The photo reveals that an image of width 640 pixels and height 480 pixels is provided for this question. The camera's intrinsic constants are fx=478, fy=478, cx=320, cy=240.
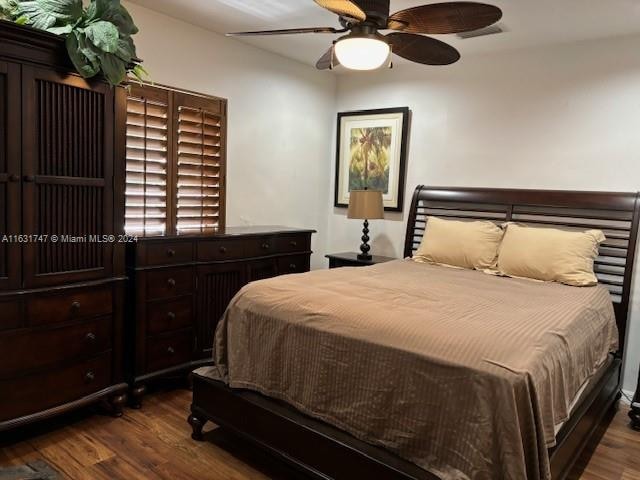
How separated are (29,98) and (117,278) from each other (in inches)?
40.6

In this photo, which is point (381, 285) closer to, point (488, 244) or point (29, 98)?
point (488, 244)

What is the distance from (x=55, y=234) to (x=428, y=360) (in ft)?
6.39

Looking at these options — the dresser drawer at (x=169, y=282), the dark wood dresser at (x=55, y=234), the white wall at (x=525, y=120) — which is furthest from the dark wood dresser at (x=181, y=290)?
the white wall at (x=525, y=120)

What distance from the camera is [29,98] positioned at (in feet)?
7.50

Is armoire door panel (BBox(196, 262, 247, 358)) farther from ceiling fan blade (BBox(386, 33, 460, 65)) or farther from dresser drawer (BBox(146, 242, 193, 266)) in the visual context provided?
ceiling fan blade (BBox(386, 33, 460, 65))

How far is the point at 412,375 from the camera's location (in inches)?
70.4

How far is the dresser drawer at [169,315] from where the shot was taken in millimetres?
3000

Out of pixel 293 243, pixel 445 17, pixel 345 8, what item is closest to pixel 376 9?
pixel 345 8

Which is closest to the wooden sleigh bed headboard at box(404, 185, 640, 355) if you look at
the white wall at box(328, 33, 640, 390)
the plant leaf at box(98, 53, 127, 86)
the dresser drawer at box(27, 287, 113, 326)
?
the white wall at box(328, 33, 640, 390)

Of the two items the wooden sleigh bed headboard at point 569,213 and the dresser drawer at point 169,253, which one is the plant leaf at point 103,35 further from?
the wooden sleigh bed headboard at point 569,213

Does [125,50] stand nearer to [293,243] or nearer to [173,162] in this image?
[173,162]

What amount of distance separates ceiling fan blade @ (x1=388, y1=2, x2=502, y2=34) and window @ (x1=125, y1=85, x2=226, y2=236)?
1.82m

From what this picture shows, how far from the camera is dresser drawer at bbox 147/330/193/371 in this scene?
3016 mm

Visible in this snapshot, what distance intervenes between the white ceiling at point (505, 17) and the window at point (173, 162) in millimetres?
567
